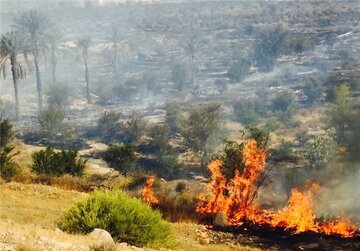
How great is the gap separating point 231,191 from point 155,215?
1366cm

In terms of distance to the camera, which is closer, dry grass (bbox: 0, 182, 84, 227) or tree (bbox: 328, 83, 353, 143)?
dry grass (bbox: 0, 182, 84, 227)

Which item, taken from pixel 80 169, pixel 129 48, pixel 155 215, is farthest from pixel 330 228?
pixel 129 48

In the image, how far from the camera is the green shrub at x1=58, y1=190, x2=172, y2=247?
13586 millimetres

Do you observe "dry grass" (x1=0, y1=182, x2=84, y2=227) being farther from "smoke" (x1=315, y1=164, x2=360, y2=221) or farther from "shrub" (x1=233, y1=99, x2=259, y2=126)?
"shrub" (x1=233, y1=99, x2=259, y2=126)

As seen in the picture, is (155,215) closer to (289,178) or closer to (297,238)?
(297,238)

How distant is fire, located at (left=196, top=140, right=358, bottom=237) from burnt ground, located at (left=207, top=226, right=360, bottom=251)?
0.70 meters

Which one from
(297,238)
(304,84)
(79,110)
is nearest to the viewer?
(297,238)

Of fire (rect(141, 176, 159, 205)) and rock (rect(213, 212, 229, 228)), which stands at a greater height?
rock (rect(213, 212, 229, 228))

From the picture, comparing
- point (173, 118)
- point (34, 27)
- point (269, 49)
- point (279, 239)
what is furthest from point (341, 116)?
point (269, 49)

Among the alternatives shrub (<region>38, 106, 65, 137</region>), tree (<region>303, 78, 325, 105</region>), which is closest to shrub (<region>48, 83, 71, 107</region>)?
shrub (<region>38, 106, 65, 137</region>)

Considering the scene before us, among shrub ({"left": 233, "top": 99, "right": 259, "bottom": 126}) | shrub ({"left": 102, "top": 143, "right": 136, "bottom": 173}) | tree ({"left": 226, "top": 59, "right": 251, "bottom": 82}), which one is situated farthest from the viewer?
tree ({"left": 226, "top": 59, "right": 251, "bottom": 82})

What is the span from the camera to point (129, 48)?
126500mm

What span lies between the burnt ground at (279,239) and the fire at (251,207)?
701mm

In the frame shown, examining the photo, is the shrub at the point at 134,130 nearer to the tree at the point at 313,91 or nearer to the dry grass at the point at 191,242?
the tree at the point at 313,91
